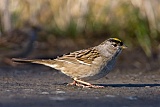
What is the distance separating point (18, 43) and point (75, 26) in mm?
1264

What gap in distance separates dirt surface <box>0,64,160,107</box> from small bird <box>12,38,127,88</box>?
0.67ft

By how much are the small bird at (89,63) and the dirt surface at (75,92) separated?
0.20 metres

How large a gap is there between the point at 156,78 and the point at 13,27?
4.00 metres

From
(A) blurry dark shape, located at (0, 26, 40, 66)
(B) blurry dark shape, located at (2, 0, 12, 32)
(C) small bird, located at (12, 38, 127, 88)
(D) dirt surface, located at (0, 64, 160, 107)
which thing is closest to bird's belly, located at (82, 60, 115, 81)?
(C) small bird, located at (12, 38, 127, 88)

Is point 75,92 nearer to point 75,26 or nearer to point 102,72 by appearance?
point 102,72

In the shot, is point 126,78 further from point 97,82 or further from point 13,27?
Result: point 13,27

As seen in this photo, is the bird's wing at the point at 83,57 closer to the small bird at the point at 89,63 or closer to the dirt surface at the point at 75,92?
the small bird at the point at 89,63

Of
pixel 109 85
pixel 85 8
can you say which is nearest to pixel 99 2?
pixel 85 8

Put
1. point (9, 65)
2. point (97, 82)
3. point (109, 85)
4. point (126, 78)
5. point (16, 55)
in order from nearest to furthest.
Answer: point (109, 85) → point (97, 82) → point (126, 78) → point (9, 65) → point (16, 55)

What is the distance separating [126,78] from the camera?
9781 mm

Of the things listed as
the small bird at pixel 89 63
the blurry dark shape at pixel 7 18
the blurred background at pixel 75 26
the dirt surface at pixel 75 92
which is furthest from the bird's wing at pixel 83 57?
the blurry dark shape at pixel 7 18

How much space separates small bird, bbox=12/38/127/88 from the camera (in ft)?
26.1

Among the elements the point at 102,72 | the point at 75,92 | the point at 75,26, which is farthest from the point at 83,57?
the point at 75,26

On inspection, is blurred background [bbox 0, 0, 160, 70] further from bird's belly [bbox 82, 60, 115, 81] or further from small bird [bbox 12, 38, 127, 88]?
bird's belly [bbox 82, 60, 115, 81]
